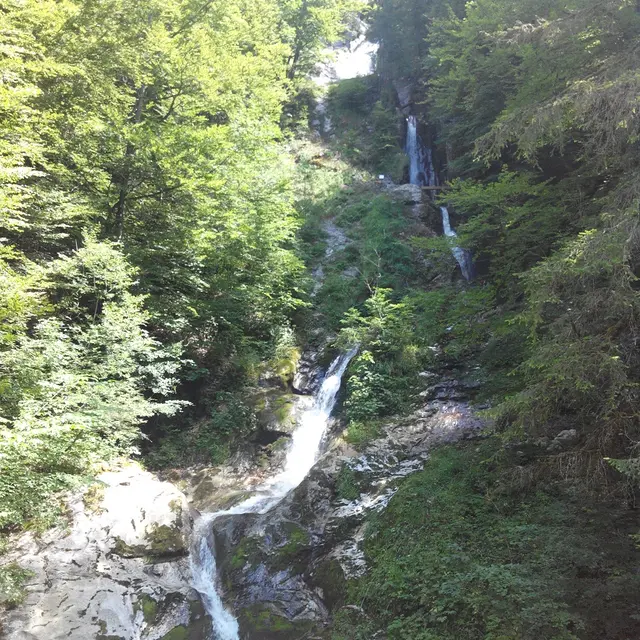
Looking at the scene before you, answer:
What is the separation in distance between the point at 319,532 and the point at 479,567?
3237mm

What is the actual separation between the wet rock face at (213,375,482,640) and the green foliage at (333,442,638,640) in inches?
18.3

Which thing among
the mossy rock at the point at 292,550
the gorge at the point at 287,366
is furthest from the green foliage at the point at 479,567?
the mossy rock at the point at 292,550

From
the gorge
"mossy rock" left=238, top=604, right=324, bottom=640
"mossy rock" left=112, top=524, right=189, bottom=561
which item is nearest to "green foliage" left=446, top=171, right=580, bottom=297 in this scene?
the gorge

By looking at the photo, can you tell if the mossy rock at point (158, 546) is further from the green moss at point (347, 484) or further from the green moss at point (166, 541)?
the green moss at point (347, 484)

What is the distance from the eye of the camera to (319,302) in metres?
17.2

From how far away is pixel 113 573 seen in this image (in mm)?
7059

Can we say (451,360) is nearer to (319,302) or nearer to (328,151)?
(319,302)

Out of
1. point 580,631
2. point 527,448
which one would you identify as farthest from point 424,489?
point 580,631

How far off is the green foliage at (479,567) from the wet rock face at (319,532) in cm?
46

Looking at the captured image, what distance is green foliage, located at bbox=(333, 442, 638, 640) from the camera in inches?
178

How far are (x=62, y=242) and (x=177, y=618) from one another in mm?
8564

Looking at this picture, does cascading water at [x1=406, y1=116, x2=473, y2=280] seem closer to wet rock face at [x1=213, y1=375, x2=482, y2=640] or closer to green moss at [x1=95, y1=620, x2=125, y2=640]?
wet rock face at [x1=213, y1=375, x2=482, y2=640]

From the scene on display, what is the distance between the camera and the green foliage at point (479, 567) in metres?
4.53

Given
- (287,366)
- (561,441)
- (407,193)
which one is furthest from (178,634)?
(407,193)
